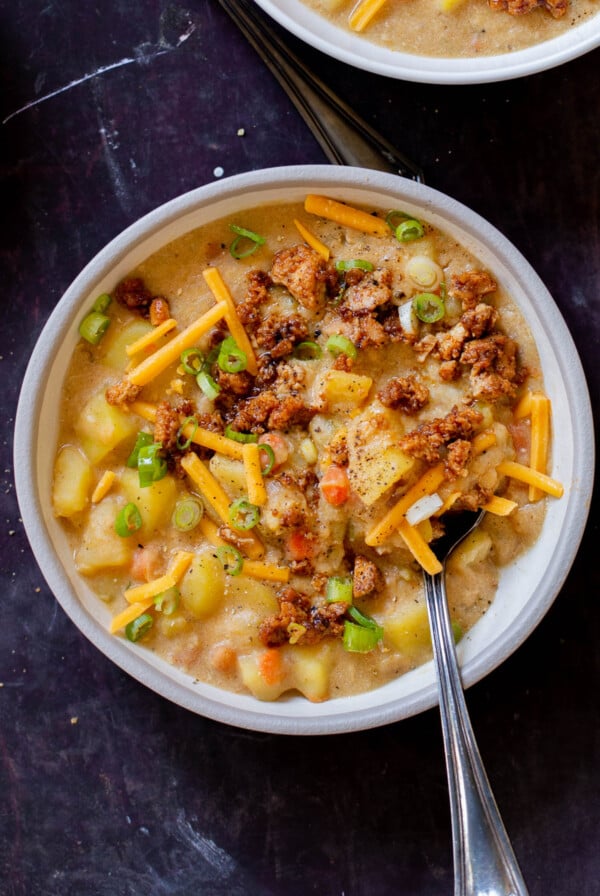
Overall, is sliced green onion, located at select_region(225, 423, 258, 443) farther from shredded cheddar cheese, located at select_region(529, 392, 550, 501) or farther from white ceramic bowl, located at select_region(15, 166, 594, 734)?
shredded cheddar cheese, located at select_region(529, 392, 550, 501)

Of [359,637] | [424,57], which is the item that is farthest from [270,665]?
[424,57]

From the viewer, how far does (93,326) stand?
289 centimetres

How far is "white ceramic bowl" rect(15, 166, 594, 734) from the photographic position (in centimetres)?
277

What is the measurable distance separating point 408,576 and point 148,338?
116 cm

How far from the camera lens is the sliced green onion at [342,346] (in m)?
2.80

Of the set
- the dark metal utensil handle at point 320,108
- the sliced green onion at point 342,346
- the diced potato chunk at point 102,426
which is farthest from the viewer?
Result: the dark metal utensil handle at point 320,108

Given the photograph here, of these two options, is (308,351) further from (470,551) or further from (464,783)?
(464,783)

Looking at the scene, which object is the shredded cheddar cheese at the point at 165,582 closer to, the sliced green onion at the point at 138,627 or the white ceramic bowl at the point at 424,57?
the sliced green onion at the point at 138,627

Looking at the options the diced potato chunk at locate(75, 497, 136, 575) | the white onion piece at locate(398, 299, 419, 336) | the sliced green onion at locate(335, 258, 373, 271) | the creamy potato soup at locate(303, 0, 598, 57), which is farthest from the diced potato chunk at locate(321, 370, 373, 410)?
the creamy potato soup at locate(303, 0, 598, 57)

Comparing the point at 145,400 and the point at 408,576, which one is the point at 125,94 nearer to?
the point at 145,400

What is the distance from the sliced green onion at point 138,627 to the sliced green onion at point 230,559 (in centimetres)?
32

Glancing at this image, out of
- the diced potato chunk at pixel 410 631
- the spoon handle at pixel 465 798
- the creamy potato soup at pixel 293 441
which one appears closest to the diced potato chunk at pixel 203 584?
the creamy potato soup at pixel 293 441

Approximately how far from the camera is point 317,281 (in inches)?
111

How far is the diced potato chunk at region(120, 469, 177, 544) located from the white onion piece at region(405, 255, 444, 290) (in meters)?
1.04
